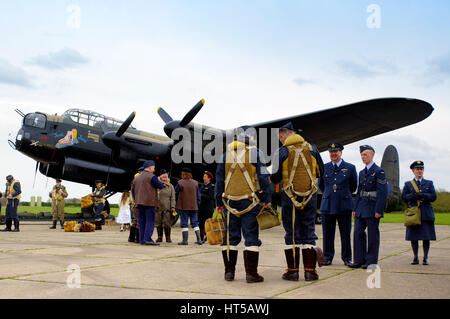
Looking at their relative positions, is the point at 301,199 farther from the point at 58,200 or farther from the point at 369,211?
the point at 58,200

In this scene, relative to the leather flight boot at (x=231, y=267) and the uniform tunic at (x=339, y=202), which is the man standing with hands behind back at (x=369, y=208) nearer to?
the uniform tunic at (x=339, y=202)

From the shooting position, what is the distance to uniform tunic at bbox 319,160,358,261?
20.5 feet

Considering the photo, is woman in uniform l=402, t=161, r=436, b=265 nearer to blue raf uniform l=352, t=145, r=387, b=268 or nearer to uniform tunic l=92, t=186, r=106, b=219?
blue raf uniform l=352, t=145, r=387, b=268

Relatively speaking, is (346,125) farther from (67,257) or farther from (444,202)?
(444,202)

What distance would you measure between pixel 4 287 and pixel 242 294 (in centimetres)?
229

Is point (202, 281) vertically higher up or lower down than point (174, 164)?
lower down

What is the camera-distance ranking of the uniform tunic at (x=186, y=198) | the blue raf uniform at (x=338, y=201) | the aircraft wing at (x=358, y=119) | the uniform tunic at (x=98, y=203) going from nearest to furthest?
the blue raf uniform at (x=338, y=201) → the uniform tunic at (x=186, y=198) → the aircraft wing at (x=358, y=119) → the uniform tunic at (x=98, y=203)

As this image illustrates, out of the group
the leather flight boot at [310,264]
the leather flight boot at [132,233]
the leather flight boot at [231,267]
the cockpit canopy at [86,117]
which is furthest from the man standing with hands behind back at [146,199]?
the cockpit canopy at [86,117]

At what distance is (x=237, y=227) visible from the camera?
4.94 meters

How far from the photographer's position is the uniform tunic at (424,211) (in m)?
6.46

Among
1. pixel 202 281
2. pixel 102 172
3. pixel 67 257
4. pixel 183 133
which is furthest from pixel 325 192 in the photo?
pixel 102 172

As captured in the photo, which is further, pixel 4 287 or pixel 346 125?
pixel 346 125

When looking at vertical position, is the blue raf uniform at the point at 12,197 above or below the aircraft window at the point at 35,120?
below

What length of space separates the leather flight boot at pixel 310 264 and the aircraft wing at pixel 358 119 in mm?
8423
